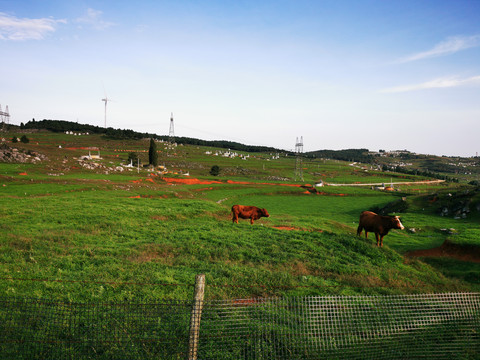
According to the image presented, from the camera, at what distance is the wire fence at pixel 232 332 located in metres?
6.90

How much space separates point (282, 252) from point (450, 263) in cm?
1296

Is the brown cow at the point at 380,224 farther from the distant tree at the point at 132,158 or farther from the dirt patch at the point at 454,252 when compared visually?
the distant tree at the point at 132,158

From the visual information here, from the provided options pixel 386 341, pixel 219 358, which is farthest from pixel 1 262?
pixel 386 341

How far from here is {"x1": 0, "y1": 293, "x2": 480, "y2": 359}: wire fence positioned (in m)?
6.90

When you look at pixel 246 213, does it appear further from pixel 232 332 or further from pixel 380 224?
pixel 232 332

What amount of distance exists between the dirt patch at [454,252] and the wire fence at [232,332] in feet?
45.4

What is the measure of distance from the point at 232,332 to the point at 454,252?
21.9 meters

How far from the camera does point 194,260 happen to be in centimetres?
1391

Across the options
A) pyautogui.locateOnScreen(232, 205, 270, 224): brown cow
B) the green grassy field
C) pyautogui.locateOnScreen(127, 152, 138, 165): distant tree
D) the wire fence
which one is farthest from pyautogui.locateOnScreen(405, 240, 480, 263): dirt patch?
pyautogui.locateOnScreen(127, 152, 138, 165): distant tree

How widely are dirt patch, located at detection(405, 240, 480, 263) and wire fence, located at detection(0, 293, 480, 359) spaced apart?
13842 millimetres

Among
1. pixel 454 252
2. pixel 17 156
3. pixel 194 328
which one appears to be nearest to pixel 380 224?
pixel 454 252

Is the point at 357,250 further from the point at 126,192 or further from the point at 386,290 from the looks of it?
the point at 126,192

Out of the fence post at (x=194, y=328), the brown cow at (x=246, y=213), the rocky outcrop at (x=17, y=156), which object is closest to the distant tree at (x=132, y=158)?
the rocky outcrop at (x=17, y=156)

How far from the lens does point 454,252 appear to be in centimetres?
2103
